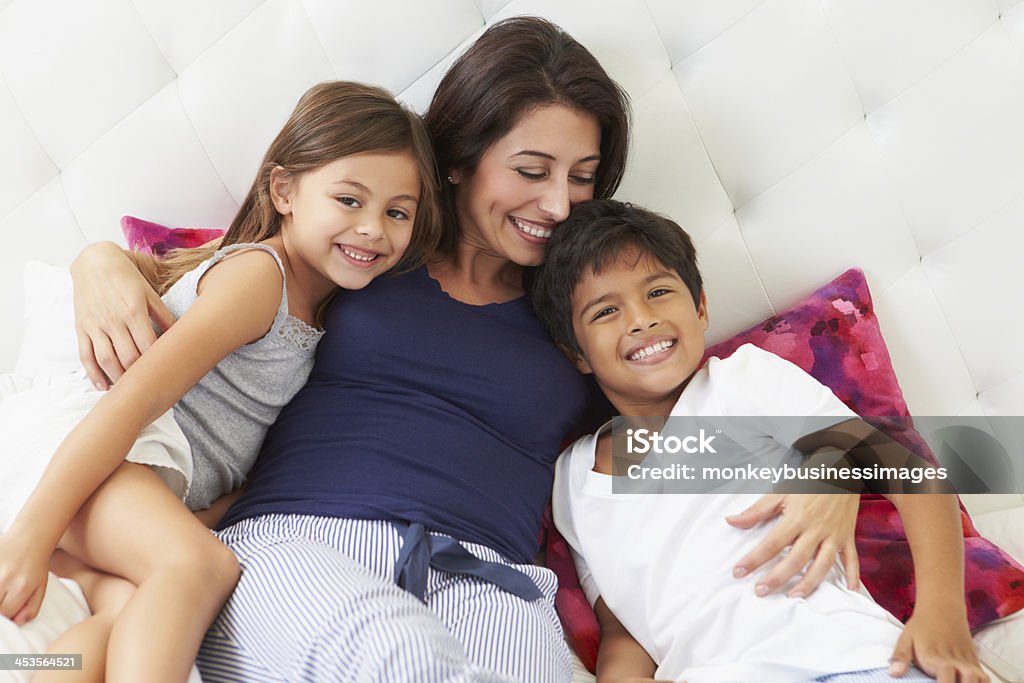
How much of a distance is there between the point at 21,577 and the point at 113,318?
1.19ft

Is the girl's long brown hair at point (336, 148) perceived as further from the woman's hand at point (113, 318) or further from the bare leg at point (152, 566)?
the bare leg at point (152, 566)

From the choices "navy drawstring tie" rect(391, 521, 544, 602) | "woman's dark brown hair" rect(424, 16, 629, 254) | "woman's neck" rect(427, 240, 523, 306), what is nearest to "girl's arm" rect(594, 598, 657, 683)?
"navy drawstring tie" rect(391, 521, 544, 602)

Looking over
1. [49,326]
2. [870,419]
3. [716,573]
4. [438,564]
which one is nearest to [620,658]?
[716,573]

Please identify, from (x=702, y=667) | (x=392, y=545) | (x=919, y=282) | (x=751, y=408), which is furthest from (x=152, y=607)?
(x=919, y=282)

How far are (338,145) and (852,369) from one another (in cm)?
88

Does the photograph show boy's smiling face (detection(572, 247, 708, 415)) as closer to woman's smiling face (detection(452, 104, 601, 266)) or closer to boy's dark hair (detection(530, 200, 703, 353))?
boy's dark hair (detection(530, 200, 703, 353))

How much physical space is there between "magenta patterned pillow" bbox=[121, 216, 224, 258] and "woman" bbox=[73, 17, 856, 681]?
17cm

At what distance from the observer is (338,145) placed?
1.27 metres

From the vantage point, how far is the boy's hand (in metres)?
1.00

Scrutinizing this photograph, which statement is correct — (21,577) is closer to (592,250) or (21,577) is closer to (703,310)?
(592,250)

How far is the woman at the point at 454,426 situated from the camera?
1.01 m

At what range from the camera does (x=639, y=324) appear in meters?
1.26

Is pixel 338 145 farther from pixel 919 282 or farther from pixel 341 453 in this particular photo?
pixel 919 282

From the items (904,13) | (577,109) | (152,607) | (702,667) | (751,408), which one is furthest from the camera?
(904,13)
